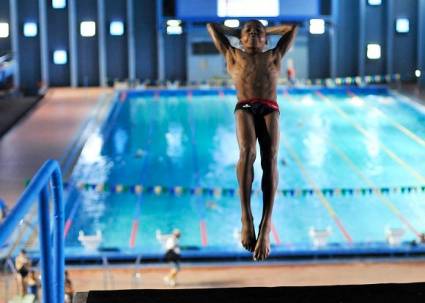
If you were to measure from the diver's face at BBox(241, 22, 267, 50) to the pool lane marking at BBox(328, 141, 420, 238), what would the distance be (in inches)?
334

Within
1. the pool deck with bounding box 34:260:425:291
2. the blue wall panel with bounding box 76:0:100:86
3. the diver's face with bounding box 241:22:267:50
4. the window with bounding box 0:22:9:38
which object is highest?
the diver's face with bounding box 241:22:267:50

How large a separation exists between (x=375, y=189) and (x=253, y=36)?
345 inches

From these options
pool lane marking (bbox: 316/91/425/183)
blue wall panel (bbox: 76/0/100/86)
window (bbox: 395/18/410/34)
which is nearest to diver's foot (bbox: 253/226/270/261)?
pool lane marking (bbox: 316/91/425/183)

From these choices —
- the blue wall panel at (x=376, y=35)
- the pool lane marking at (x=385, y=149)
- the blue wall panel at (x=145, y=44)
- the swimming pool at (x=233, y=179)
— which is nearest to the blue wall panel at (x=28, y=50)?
the blue wall panel at (x=145, y=44)

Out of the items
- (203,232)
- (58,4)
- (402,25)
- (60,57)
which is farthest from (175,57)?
(203,232)

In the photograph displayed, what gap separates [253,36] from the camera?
4199 mm

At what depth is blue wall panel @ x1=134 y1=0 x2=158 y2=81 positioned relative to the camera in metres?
27.0

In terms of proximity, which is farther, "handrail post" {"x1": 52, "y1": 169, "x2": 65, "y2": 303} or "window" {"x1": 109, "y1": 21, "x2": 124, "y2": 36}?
"window" {"x1": 109, "y1": 21, "x2": 124, "y2": 36}

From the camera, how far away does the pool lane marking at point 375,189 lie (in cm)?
1321

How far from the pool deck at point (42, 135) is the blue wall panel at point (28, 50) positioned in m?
1.13

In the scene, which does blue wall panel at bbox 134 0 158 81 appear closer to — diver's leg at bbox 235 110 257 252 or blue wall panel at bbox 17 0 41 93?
blue wall panel at bbox 17 0 41 93

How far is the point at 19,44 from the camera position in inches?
1054

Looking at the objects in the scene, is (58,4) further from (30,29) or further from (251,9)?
(251,9)

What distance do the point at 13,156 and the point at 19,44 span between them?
32.6 ft
